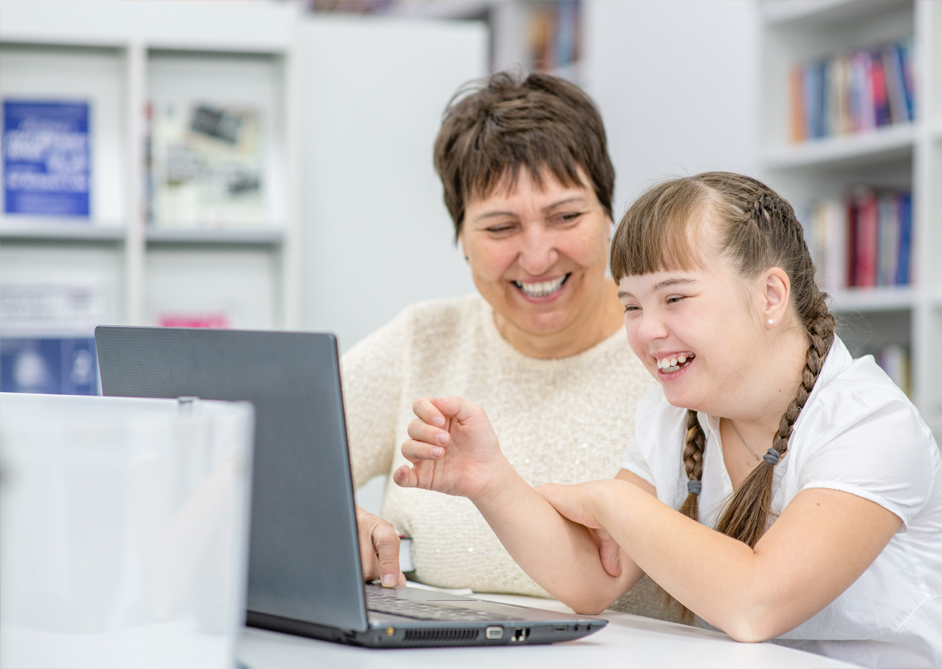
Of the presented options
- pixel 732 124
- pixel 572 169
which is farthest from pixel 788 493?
pixel 732 124

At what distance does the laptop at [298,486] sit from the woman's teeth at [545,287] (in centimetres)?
64

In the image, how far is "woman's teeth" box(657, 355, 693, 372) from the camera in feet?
3.56

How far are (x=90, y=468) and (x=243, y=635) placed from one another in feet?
1.26

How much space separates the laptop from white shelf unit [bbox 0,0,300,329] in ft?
6.37

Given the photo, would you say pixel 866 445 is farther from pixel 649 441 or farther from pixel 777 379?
pixel 649 441

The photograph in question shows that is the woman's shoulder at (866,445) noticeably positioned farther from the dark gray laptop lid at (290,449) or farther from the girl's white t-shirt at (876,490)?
the dark gray laptop lid at (290,449)

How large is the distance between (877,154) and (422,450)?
216cm

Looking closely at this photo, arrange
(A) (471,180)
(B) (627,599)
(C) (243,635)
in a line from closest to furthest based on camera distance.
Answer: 1. (C) (243,635)
2. (B) (627,599)
3. (A) (471,180)

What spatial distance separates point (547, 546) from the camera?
1081 mm

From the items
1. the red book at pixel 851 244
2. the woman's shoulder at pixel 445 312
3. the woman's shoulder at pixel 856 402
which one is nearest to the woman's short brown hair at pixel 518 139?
the woman's shoulder at pixel 445 312

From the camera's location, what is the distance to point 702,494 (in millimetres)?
1188

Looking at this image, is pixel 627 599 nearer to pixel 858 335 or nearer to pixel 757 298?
pixel 757 298

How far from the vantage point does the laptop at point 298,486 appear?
27.8 inches

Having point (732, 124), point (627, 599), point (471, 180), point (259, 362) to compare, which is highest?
point (732, 124)
